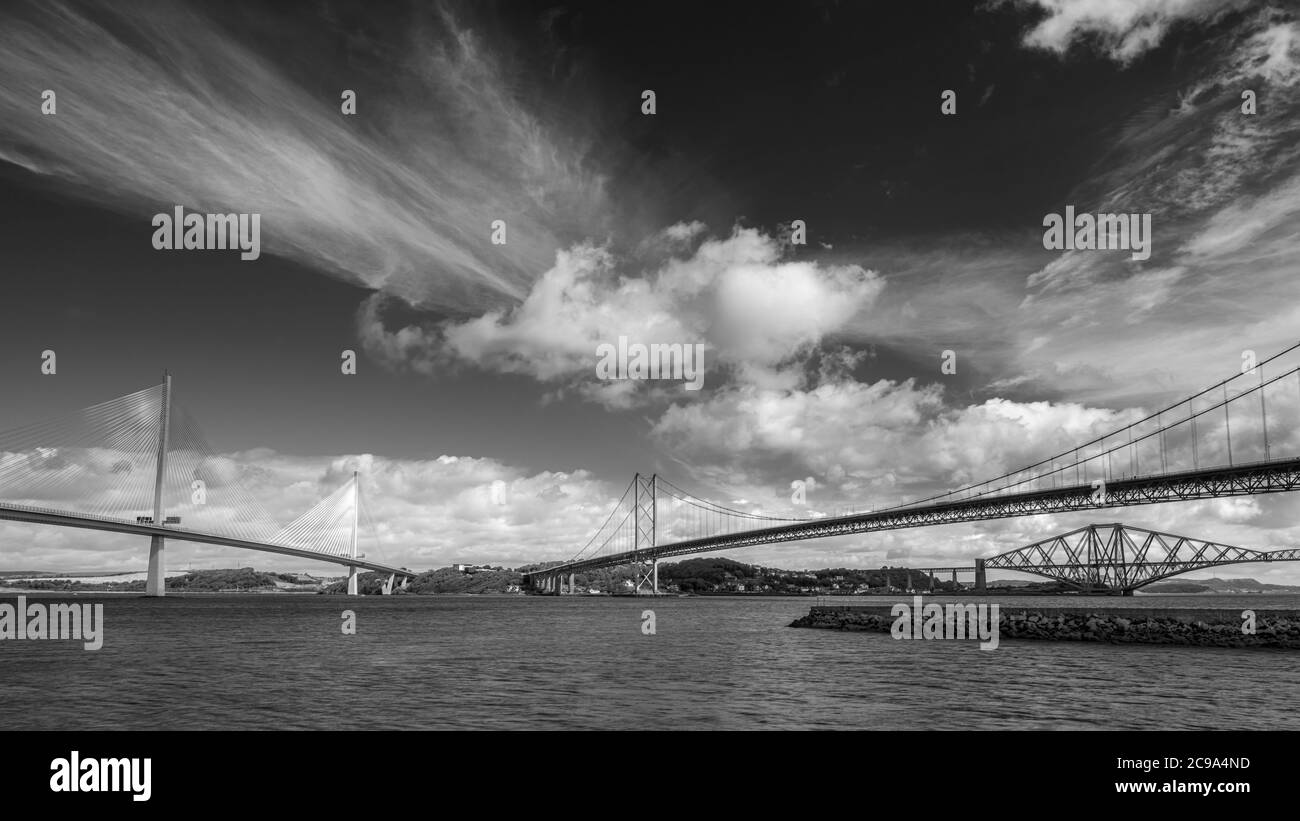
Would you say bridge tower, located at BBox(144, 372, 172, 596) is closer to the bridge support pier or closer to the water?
the bridge support pier

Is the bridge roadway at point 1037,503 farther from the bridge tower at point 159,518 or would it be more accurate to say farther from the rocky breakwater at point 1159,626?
the bridge tower at point 159,518

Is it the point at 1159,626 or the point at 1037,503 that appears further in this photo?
the point at 1037,503

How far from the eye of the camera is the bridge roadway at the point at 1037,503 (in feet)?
205

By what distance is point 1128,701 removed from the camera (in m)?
21.3

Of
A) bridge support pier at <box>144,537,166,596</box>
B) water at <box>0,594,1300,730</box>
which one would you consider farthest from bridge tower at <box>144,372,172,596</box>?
water at <box>0,594,1300,730</box>

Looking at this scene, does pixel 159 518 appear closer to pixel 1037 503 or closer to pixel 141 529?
pixel 141 529

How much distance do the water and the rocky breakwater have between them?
7.51 feet

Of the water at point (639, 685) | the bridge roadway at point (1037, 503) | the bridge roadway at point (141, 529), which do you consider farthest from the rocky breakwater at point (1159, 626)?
the bridge roadway at point (141, 529)

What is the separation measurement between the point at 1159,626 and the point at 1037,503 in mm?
45253

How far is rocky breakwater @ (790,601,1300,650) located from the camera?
121 ft

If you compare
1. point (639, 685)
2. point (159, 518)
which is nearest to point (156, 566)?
point (159, 518)

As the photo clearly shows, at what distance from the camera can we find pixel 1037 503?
274ft
